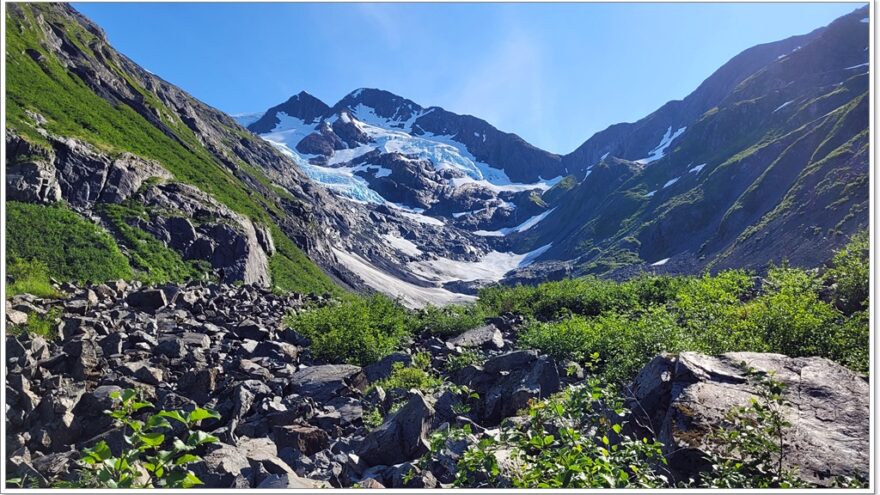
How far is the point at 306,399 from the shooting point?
1035cm

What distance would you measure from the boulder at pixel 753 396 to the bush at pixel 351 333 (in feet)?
26.1

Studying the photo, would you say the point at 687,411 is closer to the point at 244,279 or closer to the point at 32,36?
the point at 244,279

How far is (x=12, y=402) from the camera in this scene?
8.36 metres

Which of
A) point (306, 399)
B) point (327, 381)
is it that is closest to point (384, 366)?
point (327, 381)

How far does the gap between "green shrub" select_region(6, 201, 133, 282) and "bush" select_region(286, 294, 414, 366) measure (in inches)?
852

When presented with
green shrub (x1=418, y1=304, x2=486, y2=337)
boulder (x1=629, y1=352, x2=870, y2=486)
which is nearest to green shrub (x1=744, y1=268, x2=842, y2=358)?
boulder (x1=629, y1=352, x2=870, y2=486)

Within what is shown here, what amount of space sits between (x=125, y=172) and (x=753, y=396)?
58740mm

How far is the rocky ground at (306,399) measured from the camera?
692 cm

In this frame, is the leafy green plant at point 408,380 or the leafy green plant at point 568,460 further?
the leafy green plant at point 408,380

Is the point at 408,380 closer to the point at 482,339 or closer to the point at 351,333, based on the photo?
the point at 351,333

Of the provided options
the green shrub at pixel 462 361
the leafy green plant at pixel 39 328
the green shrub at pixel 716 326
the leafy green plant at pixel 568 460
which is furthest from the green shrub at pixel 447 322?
the leafy green plant at pixel 568 460

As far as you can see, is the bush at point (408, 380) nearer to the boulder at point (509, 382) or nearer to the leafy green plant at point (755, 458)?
the boulder at point (509, 382)

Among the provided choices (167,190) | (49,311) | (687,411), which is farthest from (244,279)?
(687,411)

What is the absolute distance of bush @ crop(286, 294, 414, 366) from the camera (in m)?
14.1
